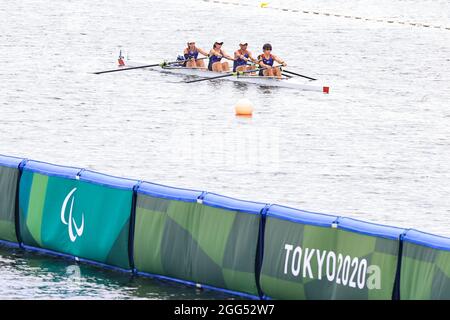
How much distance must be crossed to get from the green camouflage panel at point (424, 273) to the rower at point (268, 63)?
1366 inches

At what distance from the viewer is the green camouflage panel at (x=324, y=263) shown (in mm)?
22094

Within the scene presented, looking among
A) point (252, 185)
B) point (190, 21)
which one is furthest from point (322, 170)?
point (190, 21)

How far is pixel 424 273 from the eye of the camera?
2162 cm

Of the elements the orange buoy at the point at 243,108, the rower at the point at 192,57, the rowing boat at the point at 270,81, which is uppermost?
the rower at the point at 192,57

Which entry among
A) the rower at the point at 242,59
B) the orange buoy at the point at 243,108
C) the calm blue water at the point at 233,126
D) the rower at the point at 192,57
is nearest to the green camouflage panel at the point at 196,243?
the calm blue water at the point at 233,126

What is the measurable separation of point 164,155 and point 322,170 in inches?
234

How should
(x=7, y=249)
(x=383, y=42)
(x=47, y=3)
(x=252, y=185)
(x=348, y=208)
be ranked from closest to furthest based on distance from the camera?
(x=7, y=249) → (x=348, y=208) → (x=252, y=185) → (x=383, y=42) → (x=47, y=3)

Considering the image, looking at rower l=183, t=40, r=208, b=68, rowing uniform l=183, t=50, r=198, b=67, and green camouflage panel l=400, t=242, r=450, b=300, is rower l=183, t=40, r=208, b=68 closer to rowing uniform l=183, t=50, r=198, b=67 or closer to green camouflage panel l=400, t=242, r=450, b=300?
rowing uniform l=183, t=50, r=198, b=67

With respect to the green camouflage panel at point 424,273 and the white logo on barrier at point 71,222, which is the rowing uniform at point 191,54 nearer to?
the white logo on barrier at point 71,222

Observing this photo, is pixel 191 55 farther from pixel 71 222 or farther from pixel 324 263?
pixel 324 263

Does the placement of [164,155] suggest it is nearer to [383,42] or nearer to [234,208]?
[234,208]

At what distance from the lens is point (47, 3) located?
11481 cm

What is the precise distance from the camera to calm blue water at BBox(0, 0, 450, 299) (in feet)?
117

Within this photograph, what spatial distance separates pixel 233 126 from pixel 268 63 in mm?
7737
